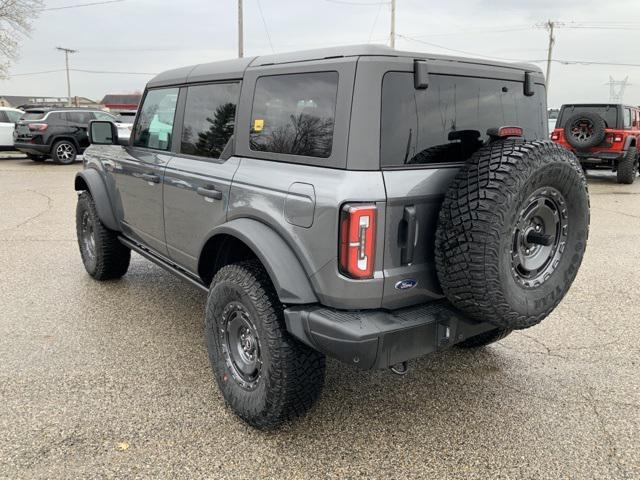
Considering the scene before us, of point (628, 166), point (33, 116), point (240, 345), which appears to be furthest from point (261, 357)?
point (33, 116)

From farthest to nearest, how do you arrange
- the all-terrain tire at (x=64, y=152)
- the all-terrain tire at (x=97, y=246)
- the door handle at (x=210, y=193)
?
the all-terrain tire at (x=64, y=152) < the all-terrain tire at (x=97, y=246) < the door handle at (x=210, y=193)

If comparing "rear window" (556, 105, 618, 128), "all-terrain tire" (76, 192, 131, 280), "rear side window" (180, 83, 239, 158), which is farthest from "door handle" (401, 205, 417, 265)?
"rear window" (556, 105, 618, 128)

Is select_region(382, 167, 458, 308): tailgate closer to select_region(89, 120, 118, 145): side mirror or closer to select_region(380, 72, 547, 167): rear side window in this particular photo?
select_region(380, 72, 547, 167): rear side window

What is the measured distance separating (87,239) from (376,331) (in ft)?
12.7

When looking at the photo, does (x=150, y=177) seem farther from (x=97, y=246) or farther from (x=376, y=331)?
(x=376, y=331)

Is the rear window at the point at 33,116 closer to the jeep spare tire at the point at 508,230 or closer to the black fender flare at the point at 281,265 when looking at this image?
the black fender flare at the point at 281,265

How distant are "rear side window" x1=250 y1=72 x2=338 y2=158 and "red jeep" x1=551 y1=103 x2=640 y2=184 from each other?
10.4 m

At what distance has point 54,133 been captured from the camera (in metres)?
14.8

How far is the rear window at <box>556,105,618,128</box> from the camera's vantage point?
465 inches

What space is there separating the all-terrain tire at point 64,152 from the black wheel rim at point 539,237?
15.3m

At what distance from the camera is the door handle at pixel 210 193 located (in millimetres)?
2897

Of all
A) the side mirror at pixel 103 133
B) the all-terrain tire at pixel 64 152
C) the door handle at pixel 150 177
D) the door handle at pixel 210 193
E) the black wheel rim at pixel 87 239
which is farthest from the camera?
the all-terrain tire at pixel 64 152

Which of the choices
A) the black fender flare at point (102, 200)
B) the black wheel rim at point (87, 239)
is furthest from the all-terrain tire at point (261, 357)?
the black wheel rim at point (87, 239)

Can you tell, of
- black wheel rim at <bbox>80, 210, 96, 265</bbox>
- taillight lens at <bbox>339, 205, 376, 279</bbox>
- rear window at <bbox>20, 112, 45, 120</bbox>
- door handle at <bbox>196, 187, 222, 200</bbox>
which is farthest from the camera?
rear window at <bbox>20, 112, 45, 120</bbox>
